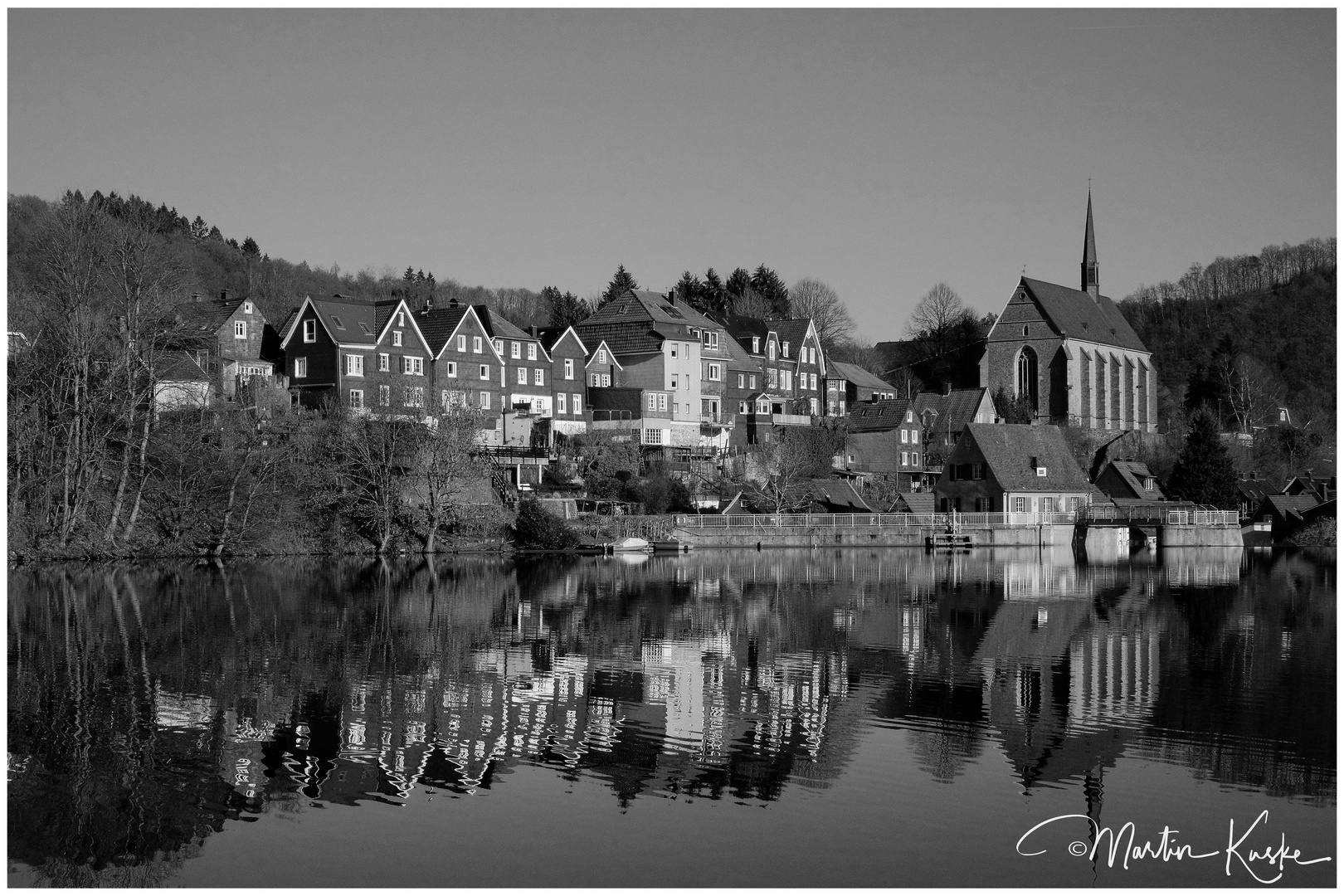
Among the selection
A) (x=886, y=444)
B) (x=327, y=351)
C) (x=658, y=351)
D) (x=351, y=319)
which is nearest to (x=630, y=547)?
(x=327, y=351)

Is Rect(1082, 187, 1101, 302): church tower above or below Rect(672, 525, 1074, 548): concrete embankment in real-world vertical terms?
above

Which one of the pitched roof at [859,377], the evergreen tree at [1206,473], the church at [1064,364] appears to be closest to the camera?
the evergreen tree at [1206,473]

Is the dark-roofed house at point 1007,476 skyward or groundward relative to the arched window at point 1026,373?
groundward

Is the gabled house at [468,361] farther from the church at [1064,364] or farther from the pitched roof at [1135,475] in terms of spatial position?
the church at [1064,364]

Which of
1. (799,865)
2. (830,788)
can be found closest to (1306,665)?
(830,788)

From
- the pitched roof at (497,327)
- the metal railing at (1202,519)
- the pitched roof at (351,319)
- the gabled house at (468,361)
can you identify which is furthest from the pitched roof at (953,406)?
the pitched roof at (351,319)

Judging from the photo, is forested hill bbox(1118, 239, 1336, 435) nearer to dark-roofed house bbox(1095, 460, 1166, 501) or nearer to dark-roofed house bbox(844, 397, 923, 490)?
dark-roofed house bbox(1095, 460, 1166, 501)

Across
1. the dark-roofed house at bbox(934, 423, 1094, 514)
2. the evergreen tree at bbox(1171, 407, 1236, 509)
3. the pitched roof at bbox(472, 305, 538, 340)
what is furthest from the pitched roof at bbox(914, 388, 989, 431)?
the pitched roof at bbox(472, 305, 538, 340)

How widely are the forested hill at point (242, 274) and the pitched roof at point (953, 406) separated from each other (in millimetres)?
36752

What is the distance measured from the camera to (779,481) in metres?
73.6

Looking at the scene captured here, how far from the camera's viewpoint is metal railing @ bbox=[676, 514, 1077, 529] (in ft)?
219

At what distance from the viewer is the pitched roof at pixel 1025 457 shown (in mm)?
77562

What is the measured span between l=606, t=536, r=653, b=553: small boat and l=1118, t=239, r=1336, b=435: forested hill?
201 ft
